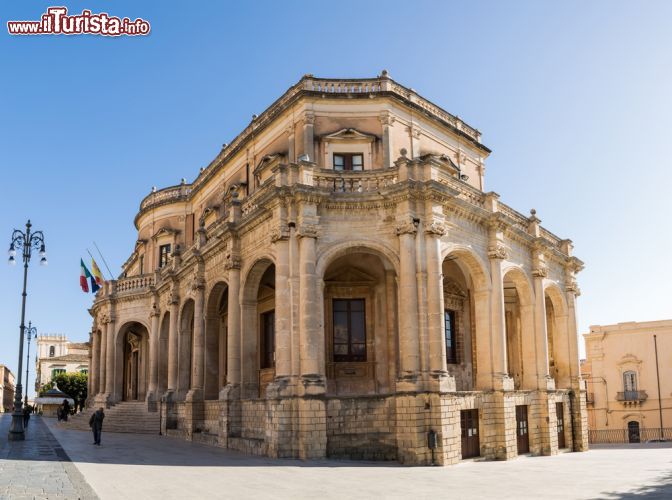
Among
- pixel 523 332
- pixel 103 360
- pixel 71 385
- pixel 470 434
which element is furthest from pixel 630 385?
pixel 71 385

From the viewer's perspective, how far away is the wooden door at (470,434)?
62.8 feet

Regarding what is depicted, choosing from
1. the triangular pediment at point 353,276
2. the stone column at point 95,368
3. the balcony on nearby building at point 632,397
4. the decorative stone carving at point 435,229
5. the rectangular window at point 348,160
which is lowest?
the balcony on nearby building at point 632,397

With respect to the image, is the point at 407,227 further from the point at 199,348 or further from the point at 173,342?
the point at 173,342

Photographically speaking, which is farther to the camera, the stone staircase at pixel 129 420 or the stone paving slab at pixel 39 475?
the stone staircase at pixel 129 420

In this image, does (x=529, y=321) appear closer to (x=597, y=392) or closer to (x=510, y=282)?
(x=510, y=282)

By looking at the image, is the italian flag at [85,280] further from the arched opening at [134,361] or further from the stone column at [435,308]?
the stone column at [435,308]

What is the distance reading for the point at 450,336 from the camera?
24.2 metres

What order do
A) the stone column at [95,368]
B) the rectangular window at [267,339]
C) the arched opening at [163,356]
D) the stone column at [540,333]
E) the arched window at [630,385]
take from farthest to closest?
the arched window at [630,385]
the stone column at [95,368]
the arched opening at [163,356]
the rectangular window at [267,339]
the stone column at [540,333]

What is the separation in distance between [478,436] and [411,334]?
14.1 feet

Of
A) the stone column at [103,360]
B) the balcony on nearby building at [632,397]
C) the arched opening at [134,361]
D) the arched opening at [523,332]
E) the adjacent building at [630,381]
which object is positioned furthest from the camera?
the balcony on nearby building at [632,397]

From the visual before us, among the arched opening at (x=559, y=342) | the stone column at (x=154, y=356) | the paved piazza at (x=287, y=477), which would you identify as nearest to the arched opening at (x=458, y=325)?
the arched opening at (x=559, y=342)

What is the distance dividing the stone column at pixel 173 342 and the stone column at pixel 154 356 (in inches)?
104

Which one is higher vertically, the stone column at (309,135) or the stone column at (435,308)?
the stone column at (309,135)

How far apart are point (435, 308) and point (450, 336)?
633 cm
